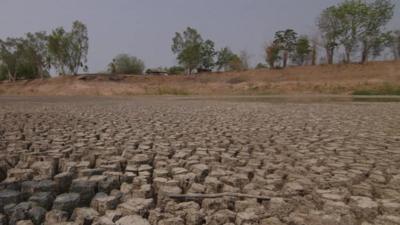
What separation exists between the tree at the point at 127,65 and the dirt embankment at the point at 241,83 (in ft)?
51.2

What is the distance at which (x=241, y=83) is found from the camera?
110 ft

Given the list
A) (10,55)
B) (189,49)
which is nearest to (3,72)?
(10,55)

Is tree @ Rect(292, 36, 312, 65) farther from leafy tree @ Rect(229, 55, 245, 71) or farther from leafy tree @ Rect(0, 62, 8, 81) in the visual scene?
leafy tree @ Rect(0, 62, 8, 81)

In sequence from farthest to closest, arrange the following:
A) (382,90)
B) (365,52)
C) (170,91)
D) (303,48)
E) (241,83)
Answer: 1. (303,48)
2. (365,52)
3. (241,83)
4. (170,91)
5. (382,90)

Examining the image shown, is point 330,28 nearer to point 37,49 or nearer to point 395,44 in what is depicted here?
point 395,44

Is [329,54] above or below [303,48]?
below

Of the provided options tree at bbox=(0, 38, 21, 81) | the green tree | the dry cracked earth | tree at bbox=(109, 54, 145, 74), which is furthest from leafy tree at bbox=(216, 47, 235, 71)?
the dry cracked earth

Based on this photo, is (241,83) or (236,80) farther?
(236,80)

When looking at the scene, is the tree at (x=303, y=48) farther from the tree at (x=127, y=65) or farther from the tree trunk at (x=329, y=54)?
the tree at (x=127, y=65)

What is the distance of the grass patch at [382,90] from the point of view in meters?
24.4

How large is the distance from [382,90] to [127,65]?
41318mm

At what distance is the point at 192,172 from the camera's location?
8.79 feet

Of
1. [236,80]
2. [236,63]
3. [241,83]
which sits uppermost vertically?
[236,63]

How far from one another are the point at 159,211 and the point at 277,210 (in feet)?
2.60
